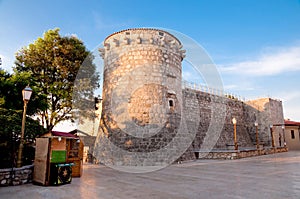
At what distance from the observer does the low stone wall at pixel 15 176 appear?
506 cm

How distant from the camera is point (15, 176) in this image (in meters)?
5.26

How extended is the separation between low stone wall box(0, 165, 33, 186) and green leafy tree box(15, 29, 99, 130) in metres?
A: 5.99

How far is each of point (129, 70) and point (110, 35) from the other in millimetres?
3078

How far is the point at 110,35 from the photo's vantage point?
1250 cm

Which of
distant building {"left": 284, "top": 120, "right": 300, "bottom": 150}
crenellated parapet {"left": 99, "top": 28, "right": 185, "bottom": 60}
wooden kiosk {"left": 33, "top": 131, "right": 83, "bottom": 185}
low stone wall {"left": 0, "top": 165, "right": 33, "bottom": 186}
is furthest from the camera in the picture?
distant building {"left": 284, "top": 120, "right": 300, "bottom": 150}

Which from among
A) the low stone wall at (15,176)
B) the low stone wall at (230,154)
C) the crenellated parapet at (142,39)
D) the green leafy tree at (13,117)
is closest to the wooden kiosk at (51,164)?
the low stone wall at (15,176)

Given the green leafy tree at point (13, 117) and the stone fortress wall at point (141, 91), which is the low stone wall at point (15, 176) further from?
the stone fortress wall at point (141, 91)

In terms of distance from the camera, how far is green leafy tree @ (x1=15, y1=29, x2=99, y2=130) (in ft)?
37.8

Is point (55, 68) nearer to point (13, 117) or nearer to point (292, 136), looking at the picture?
point (13, 117)

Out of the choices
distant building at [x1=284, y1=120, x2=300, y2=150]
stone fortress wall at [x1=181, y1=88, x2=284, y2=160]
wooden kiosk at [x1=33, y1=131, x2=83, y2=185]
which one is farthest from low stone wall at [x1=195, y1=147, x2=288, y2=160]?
distant building at [x1=284, y1=120, x2=300, y2=150]

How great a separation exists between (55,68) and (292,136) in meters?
27.4

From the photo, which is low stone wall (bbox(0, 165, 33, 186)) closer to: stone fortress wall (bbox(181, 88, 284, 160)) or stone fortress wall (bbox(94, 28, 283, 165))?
stone fortress wall (bbox(94, 28, 283, 165))

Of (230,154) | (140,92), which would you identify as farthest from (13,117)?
(230,154)

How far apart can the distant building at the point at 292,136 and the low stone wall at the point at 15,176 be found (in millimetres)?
27269
